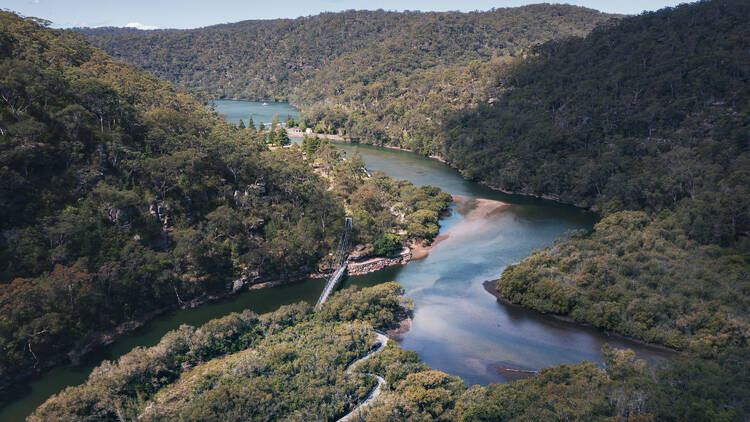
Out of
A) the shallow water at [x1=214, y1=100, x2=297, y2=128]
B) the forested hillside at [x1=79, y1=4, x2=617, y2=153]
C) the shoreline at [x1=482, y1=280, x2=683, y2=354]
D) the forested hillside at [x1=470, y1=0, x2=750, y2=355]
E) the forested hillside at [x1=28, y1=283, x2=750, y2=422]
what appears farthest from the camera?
the shallow water at [x1=214, y1=100, x2=297, y2=128]

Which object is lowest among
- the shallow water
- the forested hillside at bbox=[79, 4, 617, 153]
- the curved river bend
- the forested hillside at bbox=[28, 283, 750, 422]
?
the curved river bend

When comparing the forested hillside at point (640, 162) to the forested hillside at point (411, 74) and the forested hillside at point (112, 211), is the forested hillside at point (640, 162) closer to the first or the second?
the forested hillside at point (411, 74)

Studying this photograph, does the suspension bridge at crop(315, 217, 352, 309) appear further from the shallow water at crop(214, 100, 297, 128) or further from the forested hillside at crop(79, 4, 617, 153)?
the shallow water at crop(214, 100, 297, 128)

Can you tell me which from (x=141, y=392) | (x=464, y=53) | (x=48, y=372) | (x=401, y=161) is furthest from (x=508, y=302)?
(x=464, y=53)

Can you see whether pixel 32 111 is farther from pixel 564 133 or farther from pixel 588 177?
pixel 564 133

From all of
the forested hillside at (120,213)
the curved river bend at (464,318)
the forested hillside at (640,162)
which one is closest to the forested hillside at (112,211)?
the forested hillside at (120,213)

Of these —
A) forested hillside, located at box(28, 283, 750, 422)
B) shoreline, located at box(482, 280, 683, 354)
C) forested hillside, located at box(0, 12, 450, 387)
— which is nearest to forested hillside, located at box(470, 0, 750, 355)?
shoreline, located at box(482, 280, 683, 354)
